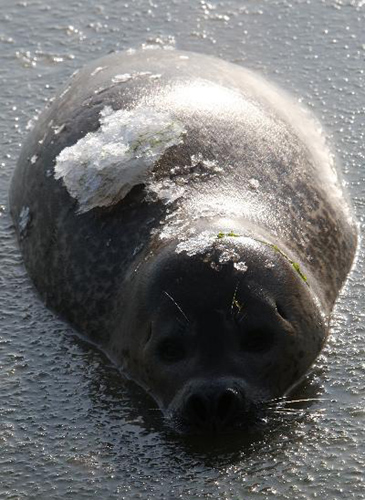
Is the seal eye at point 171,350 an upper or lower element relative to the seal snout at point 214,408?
upper

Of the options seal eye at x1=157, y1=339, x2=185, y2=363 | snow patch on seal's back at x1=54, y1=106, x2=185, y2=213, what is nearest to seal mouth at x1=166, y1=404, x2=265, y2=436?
seal eye at x1=157, y1=339, x2=185, y2=363

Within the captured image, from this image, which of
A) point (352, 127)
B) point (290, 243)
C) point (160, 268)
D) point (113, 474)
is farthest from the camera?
point (352, 127)

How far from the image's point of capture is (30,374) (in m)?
6.76

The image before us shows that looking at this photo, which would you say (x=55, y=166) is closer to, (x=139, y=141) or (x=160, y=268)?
(x=139, y=141)

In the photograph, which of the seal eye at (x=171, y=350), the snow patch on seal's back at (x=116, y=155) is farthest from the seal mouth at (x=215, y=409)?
Result: the snow patch on seal's back at (x=116, y=155)

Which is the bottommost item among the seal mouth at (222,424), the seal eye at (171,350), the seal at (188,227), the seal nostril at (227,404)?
the seal mouth at (222,424)

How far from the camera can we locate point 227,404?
6062 mm

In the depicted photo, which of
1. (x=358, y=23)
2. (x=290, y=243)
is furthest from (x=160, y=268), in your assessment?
(x=358, y=23)

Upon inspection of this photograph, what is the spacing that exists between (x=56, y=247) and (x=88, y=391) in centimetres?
104

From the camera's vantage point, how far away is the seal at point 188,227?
6176 millimetres

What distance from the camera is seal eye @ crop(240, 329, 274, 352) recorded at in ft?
20.3

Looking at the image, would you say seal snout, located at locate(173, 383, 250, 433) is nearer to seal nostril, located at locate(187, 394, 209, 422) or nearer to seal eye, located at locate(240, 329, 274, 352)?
seal nostril, located at locate(187, 394, 209, 422)

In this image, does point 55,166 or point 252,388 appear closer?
point 252,388

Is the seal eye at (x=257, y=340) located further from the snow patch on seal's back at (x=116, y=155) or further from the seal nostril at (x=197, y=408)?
the snow patch on seal's back at (x=116, y=155)
